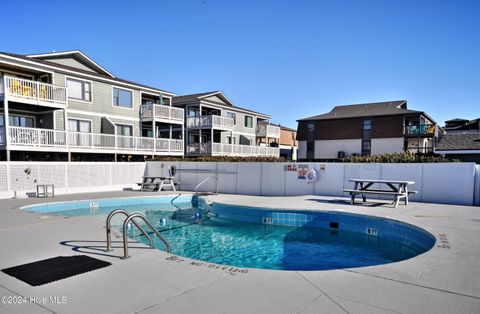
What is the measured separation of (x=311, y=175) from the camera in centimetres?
1470

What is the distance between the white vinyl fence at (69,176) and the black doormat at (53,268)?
11.6m

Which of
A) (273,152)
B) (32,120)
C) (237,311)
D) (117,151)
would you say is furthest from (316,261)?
(273,152)

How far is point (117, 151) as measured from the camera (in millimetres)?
20500

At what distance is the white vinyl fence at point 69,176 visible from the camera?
14.0m

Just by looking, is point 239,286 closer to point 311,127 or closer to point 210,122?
point 210,122

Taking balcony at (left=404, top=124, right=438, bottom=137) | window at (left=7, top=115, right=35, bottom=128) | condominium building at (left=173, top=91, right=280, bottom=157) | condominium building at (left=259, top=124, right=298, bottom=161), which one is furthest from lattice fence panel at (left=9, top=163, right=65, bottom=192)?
condominium building at (left=259, top=124, right=298, bottom=161)

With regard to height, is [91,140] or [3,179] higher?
[91,140]

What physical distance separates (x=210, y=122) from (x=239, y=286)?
24620mm

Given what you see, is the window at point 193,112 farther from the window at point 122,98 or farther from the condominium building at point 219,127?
the window at point 122,98

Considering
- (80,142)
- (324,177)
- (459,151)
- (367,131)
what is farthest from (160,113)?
(459,151)

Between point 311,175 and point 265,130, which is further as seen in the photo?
point 265,130

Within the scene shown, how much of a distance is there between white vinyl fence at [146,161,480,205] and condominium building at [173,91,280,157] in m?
8.92

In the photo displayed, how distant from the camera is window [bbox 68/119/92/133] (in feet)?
64.1

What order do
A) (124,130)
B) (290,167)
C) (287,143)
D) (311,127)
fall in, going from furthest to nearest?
1. (287,143)
2. (311,127)
3. (124,130)
4. (290,167)
